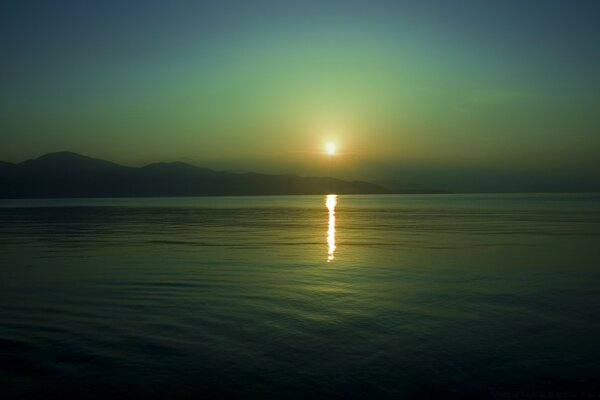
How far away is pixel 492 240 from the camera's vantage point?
40.3 meters

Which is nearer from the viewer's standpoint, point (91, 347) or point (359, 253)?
point (91, 347)

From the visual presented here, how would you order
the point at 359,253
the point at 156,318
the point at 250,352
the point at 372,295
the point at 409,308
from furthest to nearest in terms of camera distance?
the point at 359,253
the point at 372,295
the point at 409,308
the point at 156,318
the point at 250,352

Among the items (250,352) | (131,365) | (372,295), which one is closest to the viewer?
(131,365)

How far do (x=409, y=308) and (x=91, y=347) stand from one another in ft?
33.4

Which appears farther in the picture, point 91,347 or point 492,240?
point 492,240

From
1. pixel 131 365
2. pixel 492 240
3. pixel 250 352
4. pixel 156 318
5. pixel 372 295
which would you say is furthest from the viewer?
pixel 492 240

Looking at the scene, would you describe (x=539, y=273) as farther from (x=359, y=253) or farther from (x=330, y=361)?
(x=330, y=361)

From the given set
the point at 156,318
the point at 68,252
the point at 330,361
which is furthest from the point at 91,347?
the point at 68,252

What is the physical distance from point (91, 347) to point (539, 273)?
Answer: 68.7ft

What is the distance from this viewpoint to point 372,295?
18.8 metres

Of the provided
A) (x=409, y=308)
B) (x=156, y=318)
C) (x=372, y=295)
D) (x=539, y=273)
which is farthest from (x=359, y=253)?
(x=156, y=318)

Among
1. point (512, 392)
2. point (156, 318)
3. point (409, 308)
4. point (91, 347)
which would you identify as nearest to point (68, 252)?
point (156, 318)

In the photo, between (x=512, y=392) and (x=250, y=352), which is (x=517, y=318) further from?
(x=250, y=352)

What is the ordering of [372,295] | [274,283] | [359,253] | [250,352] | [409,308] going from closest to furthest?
[250,352] → [409,308] → [372,295] → [274,283] → [359,253]
